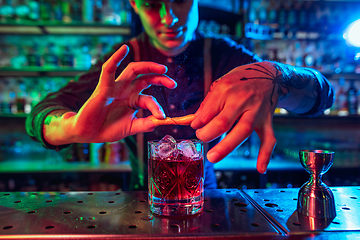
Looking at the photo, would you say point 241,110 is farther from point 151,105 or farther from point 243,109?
point 151,105

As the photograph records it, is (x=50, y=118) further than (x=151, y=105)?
Yes

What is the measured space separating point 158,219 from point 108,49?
211 centimetres

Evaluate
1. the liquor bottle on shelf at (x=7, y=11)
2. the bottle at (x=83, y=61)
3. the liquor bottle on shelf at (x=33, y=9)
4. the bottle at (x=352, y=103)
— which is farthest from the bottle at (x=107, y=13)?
the bottle at (x=352, y=103)

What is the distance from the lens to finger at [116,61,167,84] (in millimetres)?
688

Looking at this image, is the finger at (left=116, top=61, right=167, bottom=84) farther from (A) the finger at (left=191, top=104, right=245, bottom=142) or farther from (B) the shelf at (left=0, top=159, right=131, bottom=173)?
(B) the shelf at (left=0, top=159, right=131, bottom=173)

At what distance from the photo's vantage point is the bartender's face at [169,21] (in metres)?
0.81

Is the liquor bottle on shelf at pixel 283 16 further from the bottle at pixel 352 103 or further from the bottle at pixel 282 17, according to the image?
the bottle at pixel 352 103

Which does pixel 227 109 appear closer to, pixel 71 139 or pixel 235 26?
pixel 71 139

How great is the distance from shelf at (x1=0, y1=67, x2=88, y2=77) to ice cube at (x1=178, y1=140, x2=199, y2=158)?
6.26 ft

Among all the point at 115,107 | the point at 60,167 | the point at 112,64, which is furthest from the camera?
the point at 60,167

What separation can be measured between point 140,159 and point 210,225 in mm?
626

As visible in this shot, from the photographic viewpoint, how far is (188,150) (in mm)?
587

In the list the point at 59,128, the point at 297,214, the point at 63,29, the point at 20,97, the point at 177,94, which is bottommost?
the point at 297,214

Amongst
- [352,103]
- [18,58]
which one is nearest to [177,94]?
[18,58]
